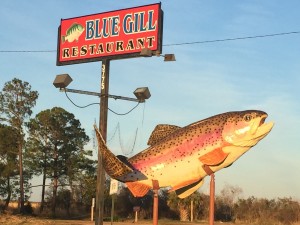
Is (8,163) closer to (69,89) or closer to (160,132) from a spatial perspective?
(69,89)

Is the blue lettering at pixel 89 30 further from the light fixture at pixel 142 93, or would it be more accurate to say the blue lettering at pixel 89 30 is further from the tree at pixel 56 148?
the tree at pixel 56 148

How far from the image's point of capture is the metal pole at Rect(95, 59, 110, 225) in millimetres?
15680

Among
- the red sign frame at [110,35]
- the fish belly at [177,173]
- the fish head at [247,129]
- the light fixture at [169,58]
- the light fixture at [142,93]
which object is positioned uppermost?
the red sign frame at [110,35]

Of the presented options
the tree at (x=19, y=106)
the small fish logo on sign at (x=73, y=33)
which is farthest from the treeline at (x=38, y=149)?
the small fish logo on sign at (x=73, y=33)

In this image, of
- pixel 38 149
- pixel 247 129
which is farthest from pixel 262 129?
pixel 38 149

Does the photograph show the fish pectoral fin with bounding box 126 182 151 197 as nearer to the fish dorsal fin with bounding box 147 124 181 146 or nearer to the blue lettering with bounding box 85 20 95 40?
the fish dorsal fin with bounding box 147 124 181 146

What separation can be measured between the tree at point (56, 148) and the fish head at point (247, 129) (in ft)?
125

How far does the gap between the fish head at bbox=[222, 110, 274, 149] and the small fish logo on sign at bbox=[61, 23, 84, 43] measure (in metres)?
8.25

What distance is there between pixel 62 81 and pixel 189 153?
6013mm

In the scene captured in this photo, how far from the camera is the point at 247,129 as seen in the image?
10719mm

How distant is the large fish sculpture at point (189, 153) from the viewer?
1077cm

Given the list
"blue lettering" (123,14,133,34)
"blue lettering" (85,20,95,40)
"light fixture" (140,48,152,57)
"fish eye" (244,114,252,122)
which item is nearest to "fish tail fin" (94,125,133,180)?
"fish eye" (244,114,252,122)

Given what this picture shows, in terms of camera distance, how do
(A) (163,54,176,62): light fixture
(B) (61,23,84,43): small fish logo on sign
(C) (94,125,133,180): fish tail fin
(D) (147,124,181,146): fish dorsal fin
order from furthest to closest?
1. (B) (61,23,84,43): small fish logo on sign
2. (A) (163,54,176,62): light fixture
3. (D) (147,124,181,146): fish dorsal fin
4. (C) (94,125,133,180): fish tail fin

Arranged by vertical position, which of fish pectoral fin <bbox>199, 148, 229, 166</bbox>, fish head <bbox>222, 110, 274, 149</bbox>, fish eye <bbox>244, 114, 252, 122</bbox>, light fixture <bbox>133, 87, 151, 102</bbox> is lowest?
fish pectoral fin <bbox>199, 148, 229, 166</bbox>
